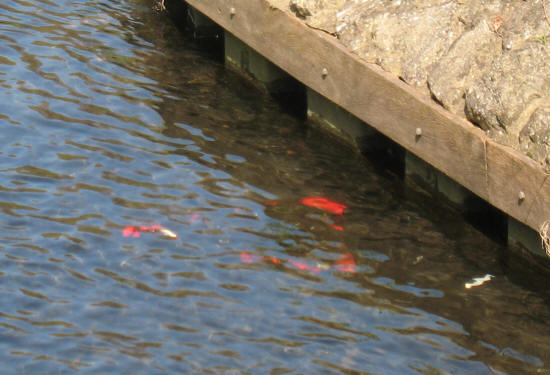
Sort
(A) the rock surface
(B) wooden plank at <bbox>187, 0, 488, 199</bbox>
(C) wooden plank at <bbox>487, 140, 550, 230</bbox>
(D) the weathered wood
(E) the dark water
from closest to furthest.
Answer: (E) the dark water, (C) wooden plank at <bbox>487, 140, 550, 230</bbox>, (D) the weathered wood, (A) the rock surface, (B) wooden plank at <bbox>187, 0, 488, 199</bbox>

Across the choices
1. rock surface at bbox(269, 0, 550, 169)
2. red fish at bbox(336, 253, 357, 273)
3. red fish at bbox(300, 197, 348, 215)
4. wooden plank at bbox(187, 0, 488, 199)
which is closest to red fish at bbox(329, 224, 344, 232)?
red fish at bbox(300, 197, 348, 215)

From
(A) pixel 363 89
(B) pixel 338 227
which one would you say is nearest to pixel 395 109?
(A) pixel 363 89

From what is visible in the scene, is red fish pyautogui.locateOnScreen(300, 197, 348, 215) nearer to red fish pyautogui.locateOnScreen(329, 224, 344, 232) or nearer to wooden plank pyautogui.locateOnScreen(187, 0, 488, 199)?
red fish pyautogui.locateOnScreen(329, 224, 344, 232)

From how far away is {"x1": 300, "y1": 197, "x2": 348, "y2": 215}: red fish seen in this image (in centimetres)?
819

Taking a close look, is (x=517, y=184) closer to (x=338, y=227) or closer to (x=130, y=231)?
(x=338, y=227)

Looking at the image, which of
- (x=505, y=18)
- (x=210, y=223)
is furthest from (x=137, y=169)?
(x=505, y=18)

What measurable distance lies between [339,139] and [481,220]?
1828 mm

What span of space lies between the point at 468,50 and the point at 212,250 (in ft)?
9.07

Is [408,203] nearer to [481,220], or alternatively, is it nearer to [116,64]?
[481,220]

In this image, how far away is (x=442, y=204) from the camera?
8516 millimetres

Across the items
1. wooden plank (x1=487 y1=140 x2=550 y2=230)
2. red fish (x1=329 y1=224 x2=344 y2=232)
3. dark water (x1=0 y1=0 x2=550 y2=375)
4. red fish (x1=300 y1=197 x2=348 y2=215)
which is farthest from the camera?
red fish (x1=300 y1=197 x2=348 y2=215)

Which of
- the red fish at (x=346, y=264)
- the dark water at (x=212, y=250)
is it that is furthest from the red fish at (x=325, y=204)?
the red fish at (x=346, y=264)

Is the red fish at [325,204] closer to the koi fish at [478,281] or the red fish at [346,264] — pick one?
the red fish at [346,264]

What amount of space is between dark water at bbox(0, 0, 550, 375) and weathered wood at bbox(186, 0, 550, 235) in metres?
0.60
